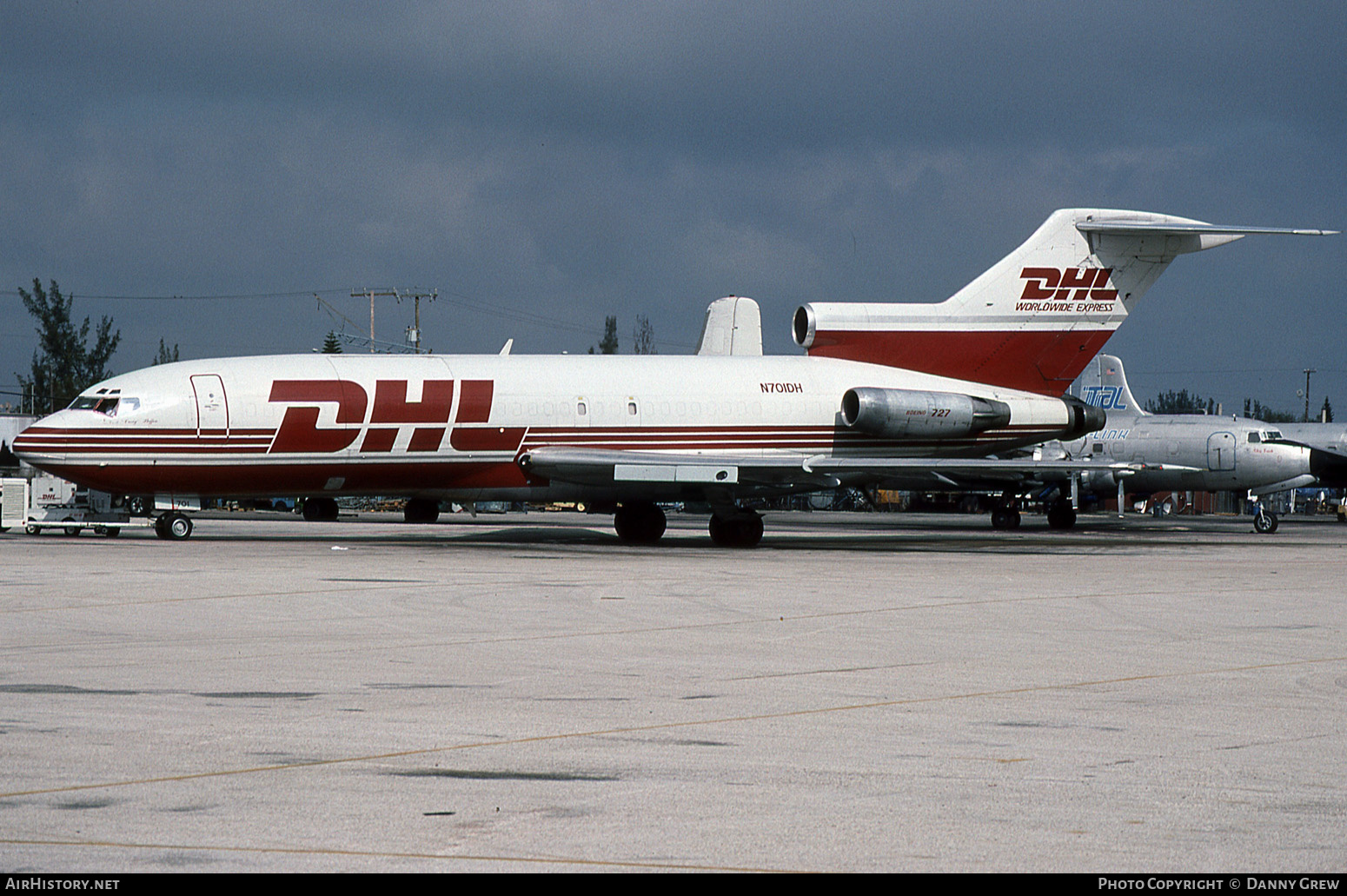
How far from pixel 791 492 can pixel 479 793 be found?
2141 centimetres

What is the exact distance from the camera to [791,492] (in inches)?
1072

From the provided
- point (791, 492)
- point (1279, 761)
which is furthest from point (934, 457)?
point (1279, 761)

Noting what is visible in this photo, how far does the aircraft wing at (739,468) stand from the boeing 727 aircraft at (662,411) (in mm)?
54

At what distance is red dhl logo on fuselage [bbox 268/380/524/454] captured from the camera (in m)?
25.4

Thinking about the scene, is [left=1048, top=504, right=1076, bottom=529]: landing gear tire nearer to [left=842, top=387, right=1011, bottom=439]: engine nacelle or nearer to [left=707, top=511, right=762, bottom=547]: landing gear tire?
[left=842, top=387, right=1011, bottom=439]: engine nacelle

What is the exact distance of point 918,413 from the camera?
92.7 feet

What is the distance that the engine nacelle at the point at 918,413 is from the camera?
27.9m

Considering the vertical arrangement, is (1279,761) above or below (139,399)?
below

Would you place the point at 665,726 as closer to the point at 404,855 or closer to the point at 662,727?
the point at 662,727

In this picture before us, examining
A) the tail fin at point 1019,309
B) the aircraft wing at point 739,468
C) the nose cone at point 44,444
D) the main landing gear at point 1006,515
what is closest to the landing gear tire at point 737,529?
the aircraft wing at point 739,468

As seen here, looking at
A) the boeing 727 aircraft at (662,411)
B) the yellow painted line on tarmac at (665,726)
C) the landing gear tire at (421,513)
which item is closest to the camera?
the yellow painted line on tarmac at (665,726)

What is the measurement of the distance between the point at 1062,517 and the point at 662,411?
21.8m

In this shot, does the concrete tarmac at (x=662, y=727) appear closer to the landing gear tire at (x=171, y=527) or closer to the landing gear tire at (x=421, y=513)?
the landing gear tire at (x=171, y=527)
